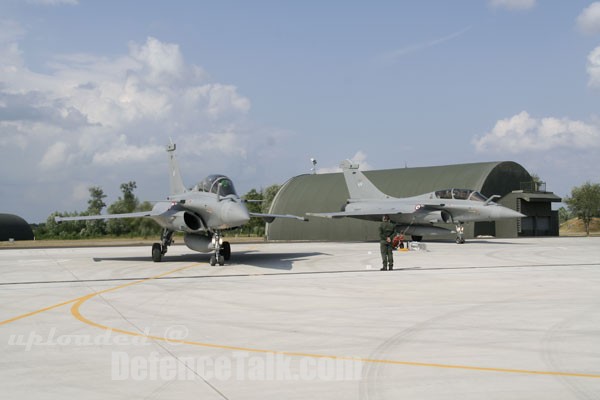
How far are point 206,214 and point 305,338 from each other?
14503mm

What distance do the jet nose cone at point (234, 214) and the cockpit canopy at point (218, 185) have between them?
3.20ft

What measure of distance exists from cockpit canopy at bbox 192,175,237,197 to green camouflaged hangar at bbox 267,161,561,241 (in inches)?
1121

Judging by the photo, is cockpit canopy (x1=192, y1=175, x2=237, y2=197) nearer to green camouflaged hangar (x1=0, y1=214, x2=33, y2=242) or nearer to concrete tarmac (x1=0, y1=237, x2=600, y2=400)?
concrete tarmac (x1=0, y1=237, x2=600, y2=400)

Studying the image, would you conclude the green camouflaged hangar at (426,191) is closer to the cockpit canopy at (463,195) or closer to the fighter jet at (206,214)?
the cockpit canopy at (463,195)

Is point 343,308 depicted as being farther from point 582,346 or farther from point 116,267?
point 116,267

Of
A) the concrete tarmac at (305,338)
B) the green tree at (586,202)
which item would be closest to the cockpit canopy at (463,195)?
the concrete tarmac at (305,338)

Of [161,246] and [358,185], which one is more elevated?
[358,185]

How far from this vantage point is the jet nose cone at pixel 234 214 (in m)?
20.4

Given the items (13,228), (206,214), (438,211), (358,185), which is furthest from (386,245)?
(13,228)

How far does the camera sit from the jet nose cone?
20422 mm

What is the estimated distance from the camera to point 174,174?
28234mm

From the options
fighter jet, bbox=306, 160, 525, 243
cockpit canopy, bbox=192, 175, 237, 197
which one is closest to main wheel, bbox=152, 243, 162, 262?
cockpit canopy, bbox=192, 175, 237, 197

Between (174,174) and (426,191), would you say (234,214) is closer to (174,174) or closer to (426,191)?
(174,174)

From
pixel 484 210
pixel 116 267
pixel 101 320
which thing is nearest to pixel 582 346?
pixel 101 320
